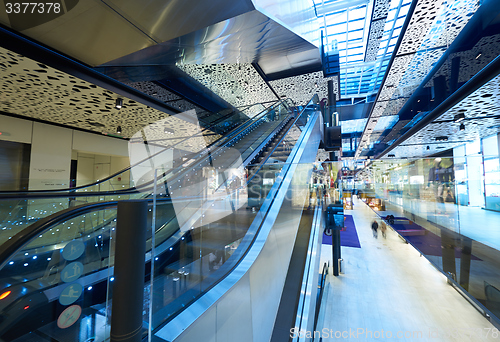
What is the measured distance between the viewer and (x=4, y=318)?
1129 mm

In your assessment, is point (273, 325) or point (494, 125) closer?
point (273, 325)

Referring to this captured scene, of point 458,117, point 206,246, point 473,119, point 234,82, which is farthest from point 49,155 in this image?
point 473,119

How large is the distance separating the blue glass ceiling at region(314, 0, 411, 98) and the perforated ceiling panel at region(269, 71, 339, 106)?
4.83 feet

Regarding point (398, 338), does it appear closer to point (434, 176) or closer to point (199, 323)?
point (434, 176)

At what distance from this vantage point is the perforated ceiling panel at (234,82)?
7.72m

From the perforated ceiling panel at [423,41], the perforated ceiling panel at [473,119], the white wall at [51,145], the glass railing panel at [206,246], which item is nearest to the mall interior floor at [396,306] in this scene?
the perforated ceiling panel at [473,119]

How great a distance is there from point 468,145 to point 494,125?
4.55m

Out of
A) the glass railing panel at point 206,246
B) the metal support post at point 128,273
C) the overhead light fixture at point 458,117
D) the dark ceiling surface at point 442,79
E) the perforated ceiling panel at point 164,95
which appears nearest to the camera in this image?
the metal support post at point 128,273

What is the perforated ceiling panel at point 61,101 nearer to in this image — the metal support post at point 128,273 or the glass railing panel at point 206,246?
the glass railing panel at point 206,246

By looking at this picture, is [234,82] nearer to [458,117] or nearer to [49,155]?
[49,155]

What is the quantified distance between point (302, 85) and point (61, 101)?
9.63 m

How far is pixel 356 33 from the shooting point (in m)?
10.6

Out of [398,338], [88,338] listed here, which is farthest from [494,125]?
[88,338]

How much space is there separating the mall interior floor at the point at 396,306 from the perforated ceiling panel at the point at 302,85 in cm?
648
